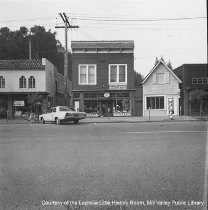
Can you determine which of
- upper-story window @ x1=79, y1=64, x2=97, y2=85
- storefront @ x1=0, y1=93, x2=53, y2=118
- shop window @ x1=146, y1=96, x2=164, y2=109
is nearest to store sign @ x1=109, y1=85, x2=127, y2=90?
upper-story window @ x1=79, y1=64, x2=97, y2=85

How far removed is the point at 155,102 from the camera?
39219 mm

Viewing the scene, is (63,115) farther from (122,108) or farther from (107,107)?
(122,108)

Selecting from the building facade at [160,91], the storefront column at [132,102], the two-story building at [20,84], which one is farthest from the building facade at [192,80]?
the two-story building at [20,84]

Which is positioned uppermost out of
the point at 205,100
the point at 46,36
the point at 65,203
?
the point at 46,36

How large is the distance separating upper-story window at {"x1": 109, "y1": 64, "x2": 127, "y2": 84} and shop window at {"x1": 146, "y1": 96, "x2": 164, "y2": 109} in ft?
12.3

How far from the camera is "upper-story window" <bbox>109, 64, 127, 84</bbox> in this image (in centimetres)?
3794

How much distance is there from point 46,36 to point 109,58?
31249mm

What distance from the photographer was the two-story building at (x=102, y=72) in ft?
124

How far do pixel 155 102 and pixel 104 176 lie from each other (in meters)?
32.0

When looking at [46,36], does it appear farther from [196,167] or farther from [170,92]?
[196,167]

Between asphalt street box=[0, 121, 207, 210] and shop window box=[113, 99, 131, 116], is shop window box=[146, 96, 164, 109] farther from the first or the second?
asphalt street box=[0, 121, 207, 210]

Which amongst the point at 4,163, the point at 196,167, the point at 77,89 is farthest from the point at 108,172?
the point at 77,89

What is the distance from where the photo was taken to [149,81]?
39219 mm

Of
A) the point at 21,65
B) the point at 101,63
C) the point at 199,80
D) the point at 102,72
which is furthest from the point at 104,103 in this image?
the point at 199,80
